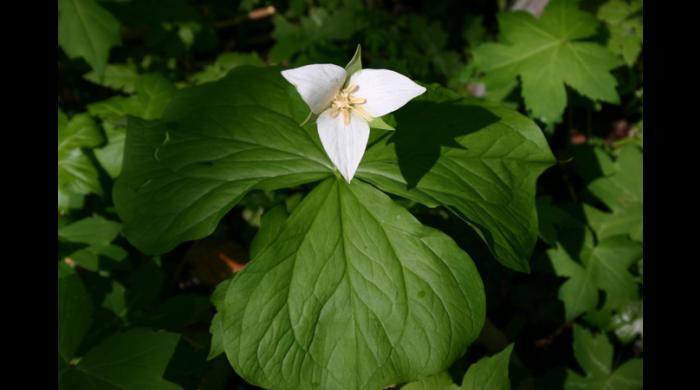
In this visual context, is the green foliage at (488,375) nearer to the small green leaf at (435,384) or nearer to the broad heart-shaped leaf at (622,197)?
the small green leaf at (435,384)

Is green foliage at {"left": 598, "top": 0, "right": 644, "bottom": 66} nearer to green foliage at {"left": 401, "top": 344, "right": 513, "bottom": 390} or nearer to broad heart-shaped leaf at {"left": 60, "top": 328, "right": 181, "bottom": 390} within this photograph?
green foliage at {"left": 401, "top": 344, "right": 513, "bottom": 390}

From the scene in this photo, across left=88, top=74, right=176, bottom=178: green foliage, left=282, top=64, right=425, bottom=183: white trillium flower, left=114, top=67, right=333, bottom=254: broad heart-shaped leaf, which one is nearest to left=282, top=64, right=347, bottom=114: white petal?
left=282, top=64, right=425, bottom=183: white trillium flower

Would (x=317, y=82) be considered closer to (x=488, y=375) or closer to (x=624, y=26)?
(x=488, y=375)

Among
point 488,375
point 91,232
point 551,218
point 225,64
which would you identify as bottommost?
point 488,375

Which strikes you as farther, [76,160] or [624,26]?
[624,26]

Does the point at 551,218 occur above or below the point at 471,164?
below

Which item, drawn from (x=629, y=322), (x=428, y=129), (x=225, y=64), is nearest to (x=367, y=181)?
(x=428, y=129)

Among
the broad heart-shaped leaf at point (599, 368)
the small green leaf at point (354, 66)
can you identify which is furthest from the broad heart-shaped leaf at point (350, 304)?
the broad heart-shaped leaf at point (599, 368)
